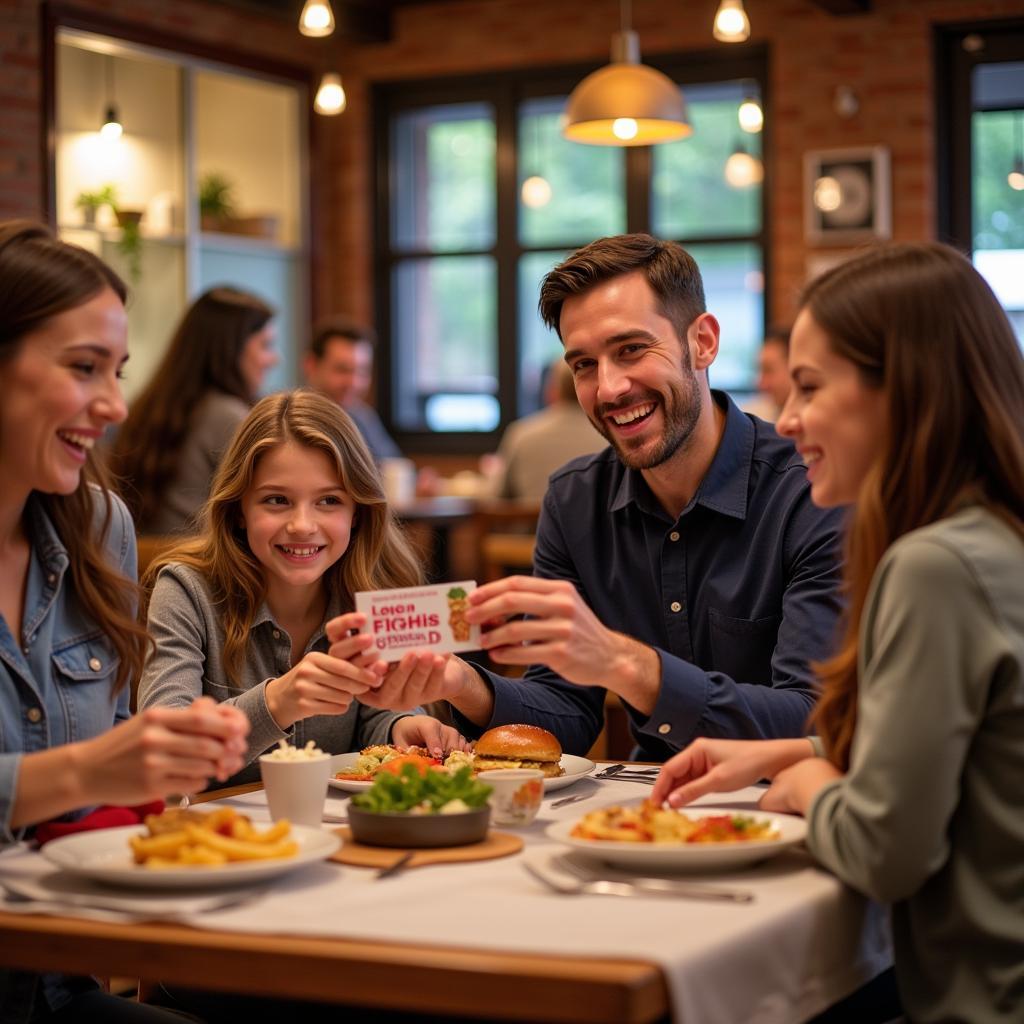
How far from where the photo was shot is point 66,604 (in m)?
2.04

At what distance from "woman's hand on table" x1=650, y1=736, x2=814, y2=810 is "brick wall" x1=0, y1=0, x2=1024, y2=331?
228 inches

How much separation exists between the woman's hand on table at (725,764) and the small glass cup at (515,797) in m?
0.15

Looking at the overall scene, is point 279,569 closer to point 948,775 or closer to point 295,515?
point 295,515

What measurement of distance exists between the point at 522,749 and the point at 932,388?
2.67 feet

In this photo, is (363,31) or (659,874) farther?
(363,31)

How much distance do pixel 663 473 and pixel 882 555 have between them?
102 cm

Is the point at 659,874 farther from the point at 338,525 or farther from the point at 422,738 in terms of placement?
the point at 338,525

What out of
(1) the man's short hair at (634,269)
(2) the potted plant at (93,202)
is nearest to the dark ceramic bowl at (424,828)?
(1) the man's short hair at (634,269)

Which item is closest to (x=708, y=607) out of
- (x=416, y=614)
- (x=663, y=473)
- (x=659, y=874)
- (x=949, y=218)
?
(x=663, y=473)

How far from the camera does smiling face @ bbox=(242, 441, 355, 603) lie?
2473 mm

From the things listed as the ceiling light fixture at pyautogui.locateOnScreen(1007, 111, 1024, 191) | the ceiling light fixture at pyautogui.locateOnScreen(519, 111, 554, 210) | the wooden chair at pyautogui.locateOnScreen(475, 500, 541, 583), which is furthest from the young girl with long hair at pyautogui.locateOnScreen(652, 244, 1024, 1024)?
the ceiling light fixture at pyautogui.locateOnScreen(519, 111, 554, 210)

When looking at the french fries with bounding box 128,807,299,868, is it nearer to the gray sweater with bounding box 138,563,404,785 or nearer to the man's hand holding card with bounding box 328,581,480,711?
the man's hand holding card with bounding box 328,581,480,711

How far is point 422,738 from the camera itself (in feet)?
7.77

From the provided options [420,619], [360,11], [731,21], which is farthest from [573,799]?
[360,11]
